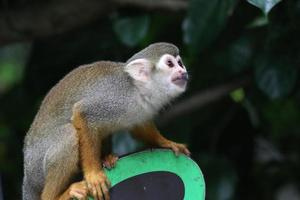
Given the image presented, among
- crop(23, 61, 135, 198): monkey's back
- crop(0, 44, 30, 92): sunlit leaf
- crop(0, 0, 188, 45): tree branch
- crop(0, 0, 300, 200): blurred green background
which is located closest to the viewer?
crop(23, 61, 135, 198): monkey's back

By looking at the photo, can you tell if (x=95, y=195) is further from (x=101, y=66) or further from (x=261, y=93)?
(x=261, y=93)

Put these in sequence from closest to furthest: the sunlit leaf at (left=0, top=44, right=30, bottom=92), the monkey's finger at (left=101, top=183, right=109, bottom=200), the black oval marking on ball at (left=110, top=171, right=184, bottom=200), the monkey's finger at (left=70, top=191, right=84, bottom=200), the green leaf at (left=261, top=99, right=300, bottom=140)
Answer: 1. the black oval marking on ball at (left=110, top=171, right=184, bottom=200)
2. the monkey's finger at (left=101, top=183, right=109, bottom=200)
3. the monkey's finger at (left=70, top=191, right=84, bottom=200)
4. the green leaf at (left=261, top=99, right=300, bottom=140)
5. the sunlit leaf at (left=0, top=44, right=30, bottom=92)

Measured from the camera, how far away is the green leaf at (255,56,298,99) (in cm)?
434

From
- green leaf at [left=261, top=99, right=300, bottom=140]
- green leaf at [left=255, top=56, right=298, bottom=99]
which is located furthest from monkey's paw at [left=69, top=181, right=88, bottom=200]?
green leaf at [left=261, top=99, right=300, bottom=140]

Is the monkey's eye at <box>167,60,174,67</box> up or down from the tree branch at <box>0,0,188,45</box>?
up

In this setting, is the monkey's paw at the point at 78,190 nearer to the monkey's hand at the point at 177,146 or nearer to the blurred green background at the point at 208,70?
the monkey's hand at the point at 177,146

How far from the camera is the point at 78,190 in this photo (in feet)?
10.0

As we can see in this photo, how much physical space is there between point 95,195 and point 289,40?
2.03 metres

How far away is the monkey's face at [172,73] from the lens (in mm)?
3410

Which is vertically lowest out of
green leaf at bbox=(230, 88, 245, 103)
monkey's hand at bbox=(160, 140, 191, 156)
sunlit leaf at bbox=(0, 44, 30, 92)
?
sunlit leaf at bbox=(0, 44, 30, 92)

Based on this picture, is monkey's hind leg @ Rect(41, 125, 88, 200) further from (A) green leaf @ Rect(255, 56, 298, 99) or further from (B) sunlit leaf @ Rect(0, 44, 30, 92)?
(B) sunlit leaf @ Rect(0, 44, 30, 92)

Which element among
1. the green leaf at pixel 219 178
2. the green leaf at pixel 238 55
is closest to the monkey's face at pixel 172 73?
the green leaf at pixel 238 55

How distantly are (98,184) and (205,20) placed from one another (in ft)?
5.41

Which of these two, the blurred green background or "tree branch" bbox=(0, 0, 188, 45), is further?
Answer: "tree branch" bbox=(0, 0, 188, 45)
